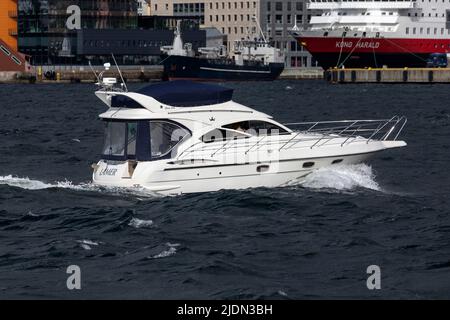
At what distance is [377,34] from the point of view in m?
141

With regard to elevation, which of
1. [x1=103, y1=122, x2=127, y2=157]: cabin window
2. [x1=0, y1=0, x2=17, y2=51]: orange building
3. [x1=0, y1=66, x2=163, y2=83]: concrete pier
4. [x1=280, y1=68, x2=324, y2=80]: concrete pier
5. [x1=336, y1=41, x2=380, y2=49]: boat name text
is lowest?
[x1=280, y1=68, x2=324, y2=80]: concrete pier

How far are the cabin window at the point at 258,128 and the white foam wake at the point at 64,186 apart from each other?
3173 millimetres

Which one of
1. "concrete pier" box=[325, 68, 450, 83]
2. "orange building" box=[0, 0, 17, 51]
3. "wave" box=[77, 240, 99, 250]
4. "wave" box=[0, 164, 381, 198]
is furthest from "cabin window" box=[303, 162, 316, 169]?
"orange building" box=[0, 0, 17, 51]

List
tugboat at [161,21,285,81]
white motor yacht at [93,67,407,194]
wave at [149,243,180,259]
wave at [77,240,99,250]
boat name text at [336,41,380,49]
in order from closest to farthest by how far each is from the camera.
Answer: wave at [149,243,180,259]
wave at [77,240,99,250]
white motor yacht at [93,67,407,194]
boat name text at [336,41,380,49]
tugboat at [161,21,285,81]

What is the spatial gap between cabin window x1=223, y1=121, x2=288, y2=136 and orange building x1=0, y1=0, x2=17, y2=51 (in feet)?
435

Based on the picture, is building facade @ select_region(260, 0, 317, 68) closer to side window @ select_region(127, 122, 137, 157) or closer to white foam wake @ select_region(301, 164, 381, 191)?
white foam wake @ select_region(301, 164, 381, 191)

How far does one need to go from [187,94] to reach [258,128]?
6.73ft

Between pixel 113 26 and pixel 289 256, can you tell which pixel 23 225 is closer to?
pixel 289 256

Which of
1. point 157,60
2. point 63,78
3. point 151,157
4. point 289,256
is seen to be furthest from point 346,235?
point 157,60

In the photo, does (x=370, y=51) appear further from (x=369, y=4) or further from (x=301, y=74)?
(x=301, y=74)

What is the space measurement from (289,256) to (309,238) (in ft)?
6.38

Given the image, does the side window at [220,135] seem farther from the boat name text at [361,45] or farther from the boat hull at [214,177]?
the boat name text at [361,45]

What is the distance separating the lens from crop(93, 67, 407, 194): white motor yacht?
31656 millimetres

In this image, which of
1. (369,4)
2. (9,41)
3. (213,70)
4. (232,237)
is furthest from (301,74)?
(232,237)
